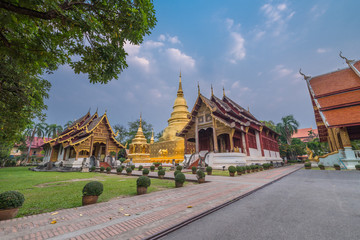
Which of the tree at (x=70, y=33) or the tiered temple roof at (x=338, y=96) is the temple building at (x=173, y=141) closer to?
the tiered temple roof at (x=338, y=96)

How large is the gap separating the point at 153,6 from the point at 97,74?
8.78 ft

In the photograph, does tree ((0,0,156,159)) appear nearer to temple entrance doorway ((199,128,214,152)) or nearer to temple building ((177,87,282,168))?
temple building ((177,87,282,168))

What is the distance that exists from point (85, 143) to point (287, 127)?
4472cm

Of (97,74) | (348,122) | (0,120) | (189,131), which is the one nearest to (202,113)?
(189,131)

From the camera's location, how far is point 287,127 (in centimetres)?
4100

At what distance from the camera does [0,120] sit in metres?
6.60

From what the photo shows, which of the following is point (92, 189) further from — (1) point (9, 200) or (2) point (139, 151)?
(2) point (139, 151)

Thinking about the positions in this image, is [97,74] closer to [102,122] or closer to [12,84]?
[12,84]

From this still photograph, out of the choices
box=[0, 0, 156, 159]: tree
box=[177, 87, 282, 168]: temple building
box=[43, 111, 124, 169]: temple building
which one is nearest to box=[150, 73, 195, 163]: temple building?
box=[177, 87, 282, 168]: temple building

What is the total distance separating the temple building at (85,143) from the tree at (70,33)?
14.3 metres

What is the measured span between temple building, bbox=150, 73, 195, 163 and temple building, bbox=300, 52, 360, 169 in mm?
15636

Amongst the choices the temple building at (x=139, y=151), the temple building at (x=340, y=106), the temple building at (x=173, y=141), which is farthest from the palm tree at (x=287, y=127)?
the temple building at (x=139, y=151)

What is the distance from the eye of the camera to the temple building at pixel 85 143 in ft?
61.3

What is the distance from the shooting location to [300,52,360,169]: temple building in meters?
13.7
